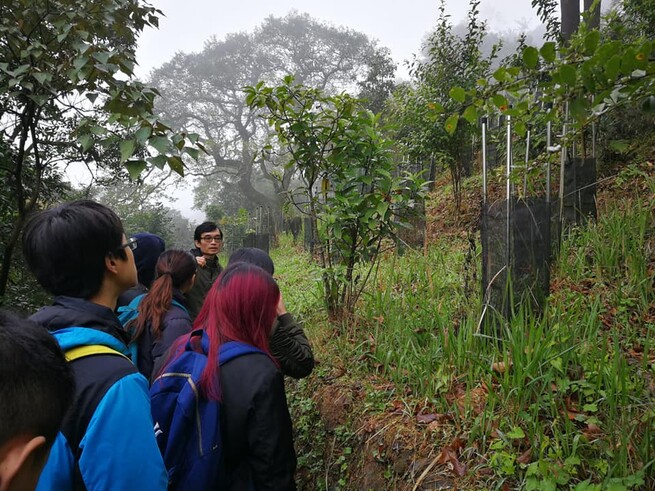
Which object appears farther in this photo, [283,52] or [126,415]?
[283,52]

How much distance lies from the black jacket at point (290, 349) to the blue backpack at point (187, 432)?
704 millimetres

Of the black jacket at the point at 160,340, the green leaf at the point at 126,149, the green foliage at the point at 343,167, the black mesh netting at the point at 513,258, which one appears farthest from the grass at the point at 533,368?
the green leaf at the point at 126,149

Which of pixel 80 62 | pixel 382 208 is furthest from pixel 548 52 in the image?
pixel 80 62

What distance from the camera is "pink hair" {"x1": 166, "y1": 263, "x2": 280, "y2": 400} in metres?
1.63

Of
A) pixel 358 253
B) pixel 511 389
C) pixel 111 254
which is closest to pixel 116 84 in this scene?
pixel 111 254

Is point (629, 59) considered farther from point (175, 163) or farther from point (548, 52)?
point (175, 163)

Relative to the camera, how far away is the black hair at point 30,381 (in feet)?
1.96

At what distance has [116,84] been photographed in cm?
193

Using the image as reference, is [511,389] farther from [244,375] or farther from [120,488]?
[120,488]

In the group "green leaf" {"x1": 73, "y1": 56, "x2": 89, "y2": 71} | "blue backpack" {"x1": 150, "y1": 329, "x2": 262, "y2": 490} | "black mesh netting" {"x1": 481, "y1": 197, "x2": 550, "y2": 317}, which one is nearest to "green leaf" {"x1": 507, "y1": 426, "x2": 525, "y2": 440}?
"black mesh netting" {"x1": 481, "y1": 197, "x2": 550, "y2": 317}

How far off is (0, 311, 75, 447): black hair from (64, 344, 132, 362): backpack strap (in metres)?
0.33

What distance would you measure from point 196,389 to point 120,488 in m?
0.50

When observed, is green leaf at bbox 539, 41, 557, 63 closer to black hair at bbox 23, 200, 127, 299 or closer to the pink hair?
the pink hair

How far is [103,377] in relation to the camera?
0.98 meters
